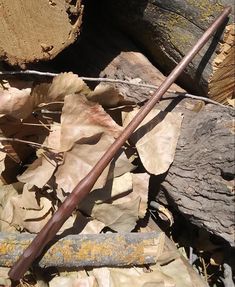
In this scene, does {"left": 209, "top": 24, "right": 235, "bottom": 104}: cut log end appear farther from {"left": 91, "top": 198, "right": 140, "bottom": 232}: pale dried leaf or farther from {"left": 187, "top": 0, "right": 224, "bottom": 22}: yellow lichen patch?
{"left": 91, "top": 198, "right": 140, "bottom": 232}: pale dried leaf

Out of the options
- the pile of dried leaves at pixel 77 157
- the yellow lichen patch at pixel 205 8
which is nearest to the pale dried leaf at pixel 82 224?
the pile of dried leaves at pixel 77 157

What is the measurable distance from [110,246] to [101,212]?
122mm

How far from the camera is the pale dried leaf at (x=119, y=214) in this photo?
4.98 ft

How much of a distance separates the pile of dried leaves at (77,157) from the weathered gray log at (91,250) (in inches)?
1.8

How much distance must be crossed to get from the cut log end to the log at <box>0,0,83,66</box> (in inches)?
18.6

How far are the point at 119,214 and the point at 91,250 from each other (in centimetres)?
15

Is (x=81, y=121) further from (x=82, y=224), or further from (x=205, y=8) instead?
(x=205, y=8)

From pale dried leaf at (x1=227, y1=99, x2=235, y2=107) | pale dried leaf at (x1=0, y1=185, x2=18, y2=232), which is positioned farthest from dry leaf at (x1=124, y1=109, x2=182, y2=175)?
pale dried leaf at (x1=0, y1=185, x2=18, y2=232)

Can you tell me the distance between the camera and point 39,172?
4.89ft

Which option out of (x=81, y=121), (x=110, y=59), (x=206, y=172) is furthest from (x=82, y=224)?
(x=110, y=59)

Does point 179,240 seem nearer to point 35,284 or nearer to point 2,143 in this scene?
point 35,284

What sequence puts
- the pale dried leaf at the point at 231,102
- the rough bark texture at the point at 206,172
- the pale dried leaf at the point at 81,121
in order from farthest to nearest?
the pale dried leaf at the point at 231,102
the pale dried leaf at the point at 81,121
the rough bark texture at the point at 206,172

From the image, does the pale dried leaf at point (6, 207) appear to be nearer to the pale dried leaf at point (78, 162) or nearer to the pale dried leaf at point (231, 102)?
the pale dried leaf at point (78, 162)

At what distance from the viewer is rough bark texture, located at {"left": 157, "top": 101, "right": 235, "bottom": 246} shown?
4.50ft
